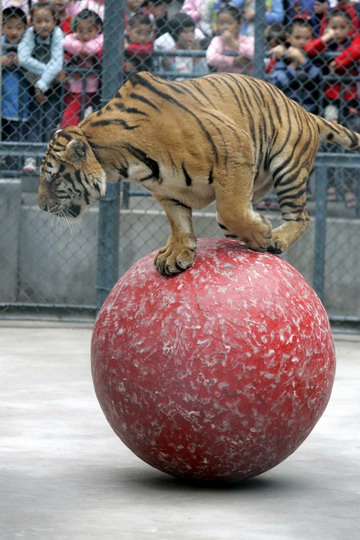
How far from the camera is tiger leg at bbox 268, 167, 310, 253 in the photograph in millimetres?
4598

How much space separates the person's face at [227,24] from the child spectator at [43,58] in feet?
4.62

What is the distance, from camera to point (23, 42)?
9047 mm

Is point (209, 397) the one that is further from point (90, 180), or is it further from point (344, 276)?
point (344, 276)

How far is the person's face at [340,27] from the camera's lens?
900cm

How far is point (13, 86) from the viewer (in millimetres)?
9172

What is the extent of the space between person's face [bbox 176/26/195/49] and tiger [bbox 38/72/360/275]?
15.7 ft

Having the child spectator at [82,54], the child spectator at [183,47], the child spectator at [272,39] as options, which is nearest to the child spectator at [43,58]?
the child spectator at [82,54]

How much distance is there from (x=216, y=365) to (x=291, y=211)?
1048 millimetres

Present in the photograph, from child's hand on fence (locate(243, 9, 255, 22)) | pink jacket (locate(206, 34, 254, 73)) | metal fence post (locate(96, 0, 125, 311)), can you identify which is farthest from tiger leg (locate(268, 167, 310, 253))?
child's hand on fence (locate(243, 9, 255, 22))

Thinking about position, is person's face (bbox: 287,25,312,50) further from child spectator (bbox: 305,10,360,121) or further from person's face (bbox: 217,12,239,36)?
person's face (bbox: 217,12,239,36)

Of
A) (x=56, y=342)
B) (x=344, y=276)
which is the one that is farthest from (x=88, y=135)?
(x=344, y=276)

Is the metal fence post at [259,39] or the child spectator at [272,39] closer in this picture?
the metal fence post at [259,39]

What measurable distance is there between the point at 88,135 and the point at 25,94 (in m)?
5.08

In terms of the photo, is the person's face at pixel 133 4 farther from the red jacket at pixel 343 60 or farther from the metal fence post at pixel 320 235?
the metal fence post at pixel 320 235
